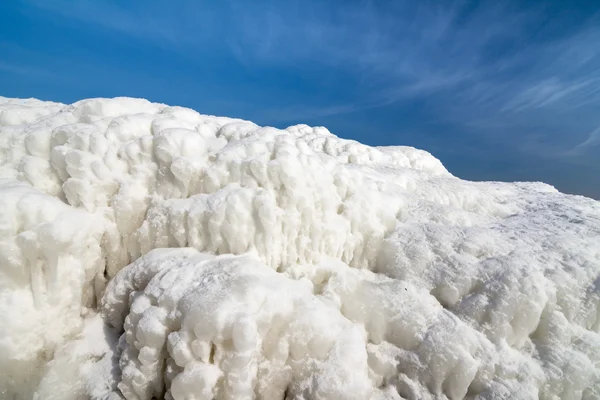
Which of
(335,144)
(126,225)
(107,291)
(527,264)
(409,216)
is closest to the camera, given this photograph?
(527,264)

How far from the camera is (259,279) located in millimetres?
4672

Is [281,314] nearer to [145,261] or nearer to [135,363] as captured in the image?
[135,363]

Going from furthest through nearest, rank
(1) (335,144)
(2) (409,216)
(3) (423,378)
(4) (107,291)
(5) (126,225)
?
1. (1) (335,144)
2. (2) (409,216)
3. (5) (126,225)
4. (4) (107,291)
5. (3) (423,378)

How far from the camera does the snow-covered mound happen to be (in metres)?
A: 4.27

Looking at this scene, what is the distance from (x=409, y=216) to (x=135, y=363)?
5.25 meters

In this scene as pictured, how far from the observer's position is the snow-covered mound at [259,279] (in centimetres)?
427

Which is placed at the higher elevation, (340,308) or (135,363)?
(340,308)

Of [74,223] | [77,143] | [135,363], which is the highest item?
[77,143]

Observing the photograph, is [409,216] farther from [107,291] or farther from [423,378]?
[107,291]

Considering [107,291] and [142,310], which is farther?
[107,291]

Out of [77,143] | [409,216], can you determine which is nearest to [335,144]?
[409,216]

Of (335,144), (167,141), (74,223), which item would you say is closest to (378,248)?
(167,141)

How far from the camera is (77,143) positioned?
19.6 feet

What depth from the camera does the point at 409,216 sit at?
259 inches
